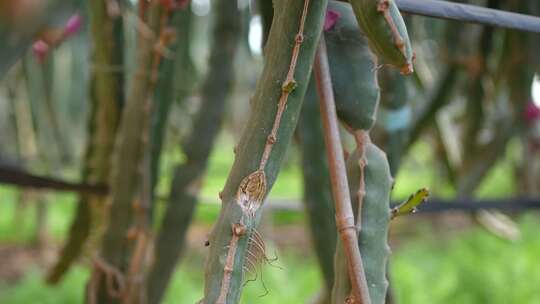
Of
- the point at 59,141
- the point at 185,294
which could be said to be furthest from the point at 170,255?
the point at 59,141

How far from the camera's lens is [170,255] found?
3.14ft

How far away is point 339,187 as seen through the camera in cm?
36

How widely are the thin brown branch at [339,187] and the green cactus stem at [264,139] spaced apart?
0.03 metres

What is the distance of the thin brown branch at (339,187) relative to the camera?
0.35 metres

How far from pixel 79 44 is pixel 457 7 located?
116 cm

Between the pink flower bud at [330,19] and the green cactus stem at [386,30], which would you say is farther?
the pink flower bud at [330,19]

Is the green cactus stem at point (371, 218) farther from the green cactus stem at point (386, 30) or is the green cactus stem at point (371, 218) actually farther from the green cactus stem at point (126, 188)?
the green cactus stem at point (126, 188)

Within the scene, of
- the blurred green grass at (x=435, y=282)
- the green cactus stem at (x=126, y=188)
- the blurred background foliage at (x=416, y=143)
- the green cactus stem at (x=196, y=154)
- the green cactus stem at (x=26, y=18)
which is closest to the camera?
the green cactus stem at (x=26, y=18)

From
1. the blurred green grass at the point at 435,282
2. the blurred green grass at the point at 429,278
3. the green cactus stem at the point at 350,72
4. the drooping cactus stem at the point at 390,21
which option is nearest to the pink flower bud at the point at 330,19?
the green cactus stem at the point at 350,72

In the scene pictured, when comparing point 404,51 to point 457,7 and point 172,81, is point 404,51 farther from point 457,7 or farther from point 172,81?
point 172,81

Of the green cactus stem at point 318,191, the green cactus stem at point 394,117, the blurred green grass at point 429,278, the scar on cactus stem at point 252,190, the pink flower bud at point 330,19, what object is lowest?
the blurred green grass at point 429,278

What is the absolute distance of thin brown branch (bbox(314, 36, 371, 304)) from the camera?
351 millimetres

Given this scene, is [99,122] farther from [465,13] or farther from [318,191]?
[465,13]

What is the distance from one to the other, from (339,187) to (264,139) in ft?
0.15
